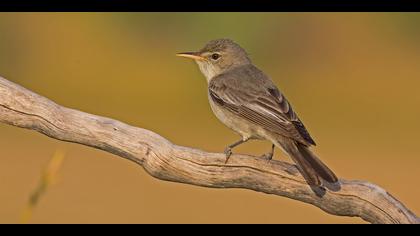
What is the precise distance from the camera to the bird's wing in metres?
5.88

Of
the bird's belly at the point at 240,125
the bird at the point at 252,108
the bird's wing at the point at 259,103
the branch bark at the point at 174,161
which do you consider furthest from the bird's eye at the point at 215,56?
the branch bark at the point at 174,161

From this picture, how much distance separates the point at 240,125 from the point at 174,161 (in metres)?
1.26

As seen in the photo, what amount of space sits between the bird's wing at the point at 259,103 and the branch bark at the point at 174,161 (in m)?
0.49

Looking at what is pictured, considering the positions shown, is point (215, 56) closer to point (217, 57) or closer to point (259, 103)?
point (217, 57)

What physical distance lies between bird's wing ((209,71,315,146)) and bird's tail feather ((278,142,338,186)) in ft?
0.31

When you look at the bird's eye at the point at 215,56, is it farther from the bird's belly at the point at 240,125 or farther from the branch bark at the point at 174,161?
the branch bark at the point at 174,161

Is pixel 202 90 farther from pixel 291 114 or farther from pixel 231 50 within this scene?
pixel 291 114

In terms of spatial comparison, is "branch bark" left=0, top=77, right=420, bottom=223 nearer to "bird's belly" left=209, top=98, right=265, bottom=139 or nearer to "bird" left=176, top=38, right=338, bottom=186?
"bird" left=176, top=38, right=338, bottom=186

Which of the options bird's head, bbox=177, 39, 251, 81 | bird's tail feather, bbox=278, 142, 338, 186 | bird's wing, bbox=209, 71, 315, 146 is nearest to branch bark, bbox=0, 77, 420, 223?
bird's tail feather, bbox=278, 142, 338, 186

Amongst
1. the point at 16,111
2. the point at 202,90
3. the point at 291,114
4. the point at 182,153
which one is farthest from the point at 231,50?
the point at 202,90

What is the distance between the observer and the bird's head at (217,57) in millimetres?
7586

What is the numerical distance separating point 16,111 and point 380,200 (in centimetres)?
329

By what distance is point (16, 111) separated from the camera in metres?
5.42

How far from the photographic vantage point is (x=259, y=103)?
21.1ft
